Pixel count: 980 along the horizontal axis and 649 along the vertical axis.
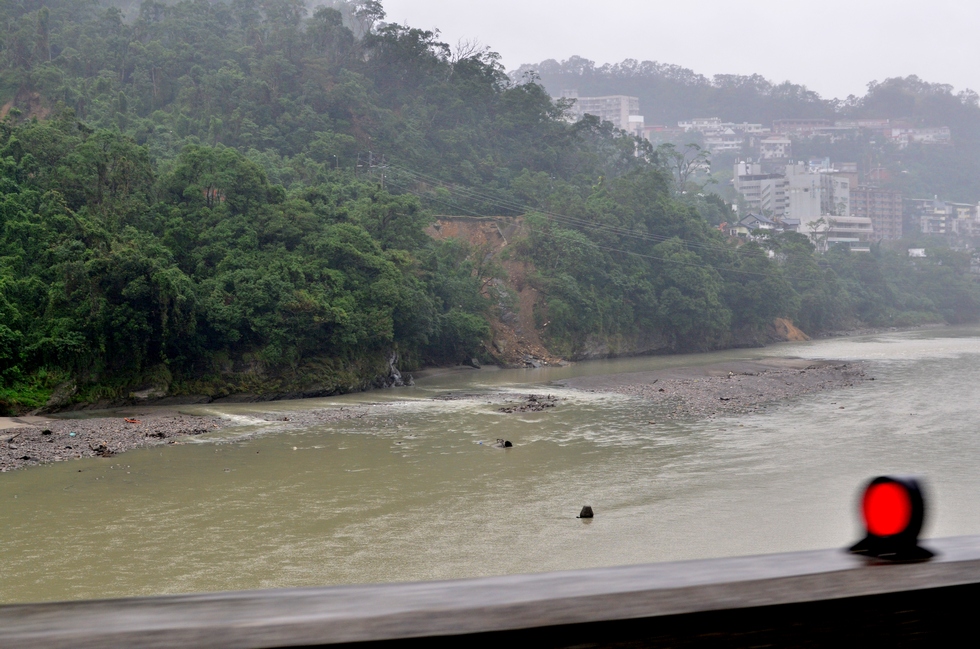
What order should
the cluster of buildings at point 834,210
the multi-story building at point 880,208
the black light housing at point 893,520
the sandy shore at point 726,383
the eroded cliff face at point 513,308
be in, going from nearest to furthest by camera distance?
the black light housing at point 893,520 → the sandy shore at point 726,383 → the eroded cliff face at point 513,308 → the cluster of buildings at point 834,210 → the multi-story building at point 880,208

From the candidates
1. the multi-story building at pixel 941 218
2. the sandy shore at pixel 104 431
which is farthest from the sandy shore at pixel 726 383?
the multi-story building at pixel 941 218

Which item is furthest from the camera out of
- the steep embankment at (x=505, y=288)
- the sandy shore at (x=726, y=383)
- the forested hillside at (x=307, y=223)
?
the steep embankment at (x=505, y=288)

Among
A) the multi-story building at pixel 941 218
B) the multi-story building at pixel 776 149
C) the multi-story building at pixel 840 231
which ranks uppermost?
the multi-story building at pixel 776 149

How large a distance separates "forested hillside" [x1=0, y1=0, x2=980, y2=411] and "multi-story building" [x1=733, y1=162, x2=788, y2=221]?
12.8 m

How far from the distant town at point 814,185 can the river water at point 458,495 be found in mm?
36237

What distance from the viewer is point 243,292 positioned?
23656 mm

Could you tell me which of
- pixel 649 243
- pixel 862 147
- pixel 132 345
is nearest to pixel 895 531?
pixel 132 345

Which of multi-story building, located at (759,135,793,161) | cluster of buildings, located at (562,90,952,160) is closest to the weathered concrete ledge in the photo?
multi-story building, located at (759,135,793,161)

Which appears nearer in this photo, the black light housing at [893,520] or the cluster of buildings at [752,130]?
the black light housing at [893,520]

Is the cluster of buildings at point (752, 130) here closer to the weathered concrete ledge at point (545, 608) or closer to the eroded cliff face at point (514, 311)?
the eroded cliff face at point (514, 311)

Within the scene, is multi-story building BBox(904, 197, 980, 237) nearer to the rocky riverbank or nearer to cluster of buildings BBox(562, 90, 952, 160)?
cluster of buildings BBox(562, 90, 952, 160)

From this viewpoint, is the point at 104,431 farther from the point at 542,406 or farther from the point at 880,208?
the point at 880,208

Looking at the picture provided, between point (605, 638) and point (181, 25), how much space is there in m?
51.1

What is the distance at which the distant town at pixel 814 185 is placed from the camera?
68000 mm
